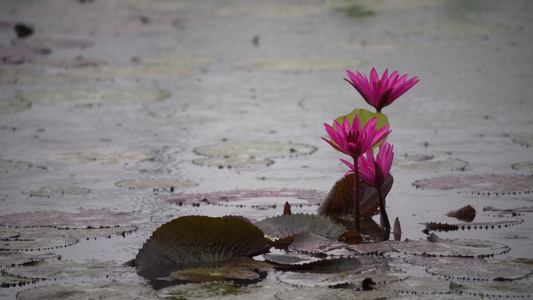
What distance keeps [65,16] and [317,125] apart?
581 centimetres

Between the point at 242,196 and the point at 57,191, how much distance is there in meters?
0.67

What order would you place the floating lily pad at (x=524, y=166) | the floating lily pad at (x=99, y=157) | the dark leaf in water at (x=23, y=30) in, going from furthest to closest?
the dark leaf in water at (x=23, y=30)
the floating lily pad at (x=99, y=157)
the floating lily pad at (x=524, y=166)

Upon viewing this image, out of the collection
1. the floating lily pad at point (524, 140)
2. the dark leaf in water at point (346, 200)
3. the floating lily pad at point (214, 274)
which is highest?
the floating lily pad at point (524, 140)

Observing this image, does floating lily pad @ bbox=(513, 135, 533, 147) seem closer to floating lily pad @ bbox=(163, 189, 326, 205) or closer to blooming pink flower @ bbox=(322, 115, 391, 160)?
floating lily pad @ bbox=(163, 189, 326, 205)

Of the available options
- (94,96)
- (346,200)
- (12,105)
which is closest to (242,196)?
(346,200)

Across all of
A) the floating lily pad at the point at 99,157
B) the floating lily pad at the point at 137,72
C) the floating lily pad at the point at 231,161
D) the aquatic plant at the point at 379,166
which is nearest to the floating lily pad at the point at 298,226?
the aquatic plant at the point at 379,166

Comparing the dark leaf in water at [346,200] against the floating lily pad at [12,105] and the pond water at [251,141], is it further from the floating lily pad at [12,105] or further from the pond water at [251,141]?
the floating lily pad at [12,105]

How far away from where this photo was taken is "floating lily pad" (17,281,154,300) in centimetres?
244

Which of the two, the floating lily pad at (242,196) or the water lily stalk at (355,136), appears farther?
the floating lily pad at (242,196)

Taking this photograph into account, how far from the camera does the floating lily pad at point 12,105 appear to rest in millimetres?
5371

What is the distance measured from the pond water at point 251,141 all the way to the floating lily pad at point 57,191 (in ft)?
0.04

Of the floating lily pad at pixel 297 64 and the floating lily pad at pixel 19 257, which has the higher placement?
the floating lily pad at pixel 297 64

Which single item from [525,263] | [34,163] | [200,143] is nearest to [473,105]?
[200,143]

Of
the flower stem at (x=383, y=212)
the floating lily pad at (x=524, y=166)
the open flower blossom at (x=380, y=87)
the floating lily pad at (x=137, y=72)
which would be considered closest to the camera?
the flower stem at (x=383, y=212)
